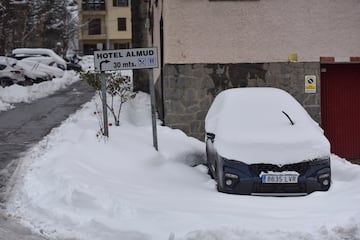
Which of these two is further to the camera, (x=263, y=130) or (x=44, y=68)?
(x=44, y=68)

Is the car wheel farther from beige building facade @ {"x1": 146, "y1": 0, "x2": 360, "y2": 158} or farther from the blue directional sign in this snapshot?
the blue directional sign

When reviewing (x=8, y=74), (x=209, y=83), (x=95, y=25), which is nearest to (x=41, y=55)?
(x=8, y=74)

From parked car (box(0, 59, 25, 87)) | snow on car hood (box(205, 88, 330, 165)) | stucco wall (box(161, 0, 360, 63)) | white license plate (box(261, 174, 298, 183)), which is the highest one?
stucco wall (box(161, 0, 360, 63))

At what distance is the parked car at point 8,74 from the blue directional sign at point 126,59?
13486 mm

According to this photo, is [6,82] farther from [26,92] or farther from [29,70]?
[29,70]

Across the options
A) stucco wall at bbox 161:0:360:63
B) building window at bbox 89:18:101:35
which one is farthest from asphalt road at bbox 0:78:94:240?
building window at bbox 89:18:101:35

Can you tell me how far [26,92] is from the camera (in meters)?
20.0

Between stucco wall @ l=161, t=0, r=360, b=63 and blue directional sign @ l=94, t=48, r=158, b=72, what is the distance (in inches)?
81.0

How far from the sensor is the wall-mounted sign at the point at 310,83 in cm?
1106

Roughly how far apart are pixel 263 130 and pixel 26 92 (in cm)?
1499

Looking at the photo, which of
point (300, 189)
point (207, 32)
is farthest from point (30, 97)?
point (300, 189)

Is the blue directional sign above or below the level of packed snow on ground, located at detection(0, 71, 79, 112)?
above

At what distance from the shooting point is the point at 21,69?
71.8 feet

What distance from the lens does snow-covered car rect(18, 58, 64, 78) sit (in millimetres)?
24047
